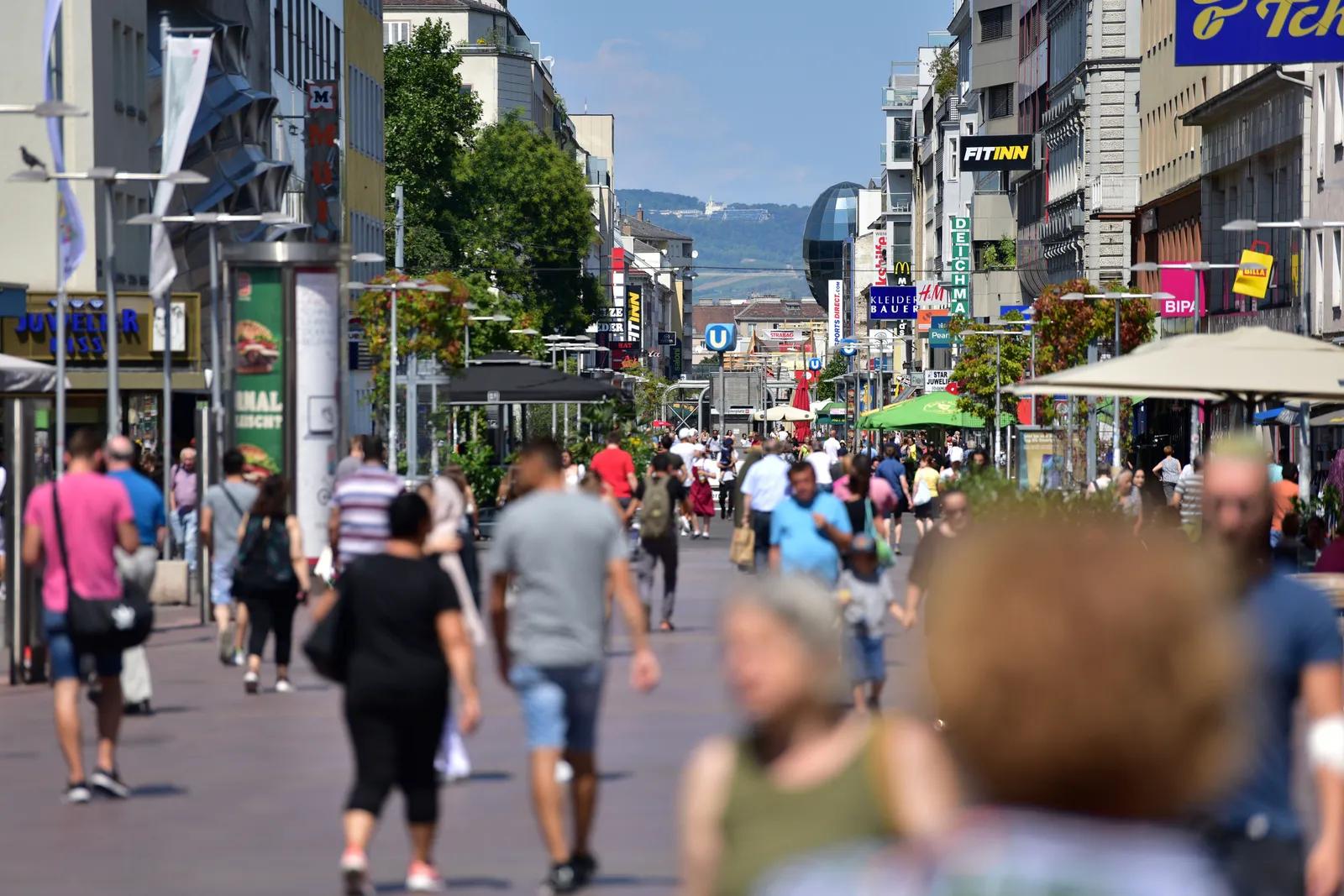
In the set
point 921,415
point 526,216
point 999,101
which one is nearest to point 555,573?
point 921,415

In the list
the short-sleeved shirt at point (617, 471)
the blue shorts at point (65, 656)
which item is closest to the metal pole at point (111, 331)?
the short-sleeved shirt at point (617, 471)

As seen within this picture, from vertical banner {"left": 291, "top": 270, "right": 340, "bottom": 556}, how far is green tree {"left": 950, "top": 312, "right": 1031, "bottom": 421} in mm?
47911

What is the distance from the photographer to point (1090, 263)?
88.6 m

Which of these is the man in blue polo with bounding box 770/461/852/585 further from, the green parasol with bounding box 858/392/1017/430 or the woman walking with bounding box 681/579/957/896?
the green parasol with bounding box 858/392/1017/430

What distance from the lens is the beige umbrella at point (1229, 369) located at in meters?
18.0

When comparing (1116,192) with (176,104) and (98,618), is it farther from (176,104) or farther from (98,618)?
(98,618)

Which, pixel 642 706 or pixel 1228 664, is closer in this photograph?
pixel 1228 664

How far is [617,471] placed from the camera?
3155 centimetres

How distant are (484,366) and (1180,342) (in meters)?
30.5

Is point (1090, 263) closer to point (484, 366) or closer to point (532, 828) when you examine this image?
point (484, 366)

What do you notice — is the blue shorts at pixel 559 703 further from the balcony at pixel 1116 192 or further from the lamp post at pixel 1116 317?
the balcony at pixel 1116 192

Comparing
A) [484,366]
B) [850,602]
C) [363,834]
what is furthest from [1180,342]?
[484,366]

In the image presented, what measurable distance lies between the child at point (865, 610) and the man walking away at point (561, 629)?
20.1ft

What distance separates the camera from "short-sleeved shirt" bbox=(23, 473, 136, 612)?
1312 cm
